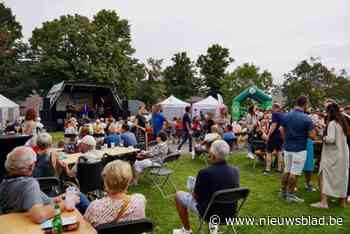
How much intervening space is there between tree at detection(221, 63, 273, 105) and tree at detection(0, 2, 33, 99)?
21346mm

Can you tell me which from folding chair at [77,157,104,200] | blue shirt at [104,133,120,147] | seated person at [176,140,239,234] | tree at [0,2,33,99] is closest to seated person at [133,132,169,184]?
blue shirt at [104,133,120,147]

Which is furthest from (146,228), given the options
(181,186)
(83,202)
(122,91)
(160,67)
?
(160,67)

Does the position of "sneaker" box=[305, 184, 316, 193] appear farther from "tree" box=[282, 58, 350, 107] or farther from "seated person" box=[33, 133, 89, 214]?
"tree" box=[282, 58, 350, 107]

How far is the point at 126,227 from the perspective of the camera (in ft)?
6.03

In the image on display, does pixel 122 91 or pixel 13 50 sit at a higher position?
pixel 13 50

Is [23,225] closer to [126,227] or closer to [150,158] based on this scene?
[126,227]

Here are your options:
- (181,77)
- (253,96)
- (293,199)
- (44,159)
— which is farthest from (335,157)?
(181,77)

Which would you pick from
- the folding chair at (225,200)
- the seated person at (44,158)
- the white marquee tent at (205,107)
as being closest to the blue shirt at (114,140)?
the seated person at (44,158)

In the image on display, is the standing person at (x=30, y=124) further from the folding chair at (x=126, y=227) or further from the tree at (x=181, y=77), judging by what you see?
the tree at (x=181, y=77)

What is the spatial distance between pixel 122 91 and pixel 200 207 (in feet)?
86.4

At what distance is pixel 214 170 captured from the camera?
2.77 metres

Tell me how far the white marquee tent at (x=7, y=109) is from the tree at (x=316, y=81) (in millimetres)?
26344

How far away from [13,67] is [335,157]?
33298 millimetres

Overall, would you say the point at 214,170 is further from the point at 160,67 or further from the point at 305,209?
the point at 160,67
